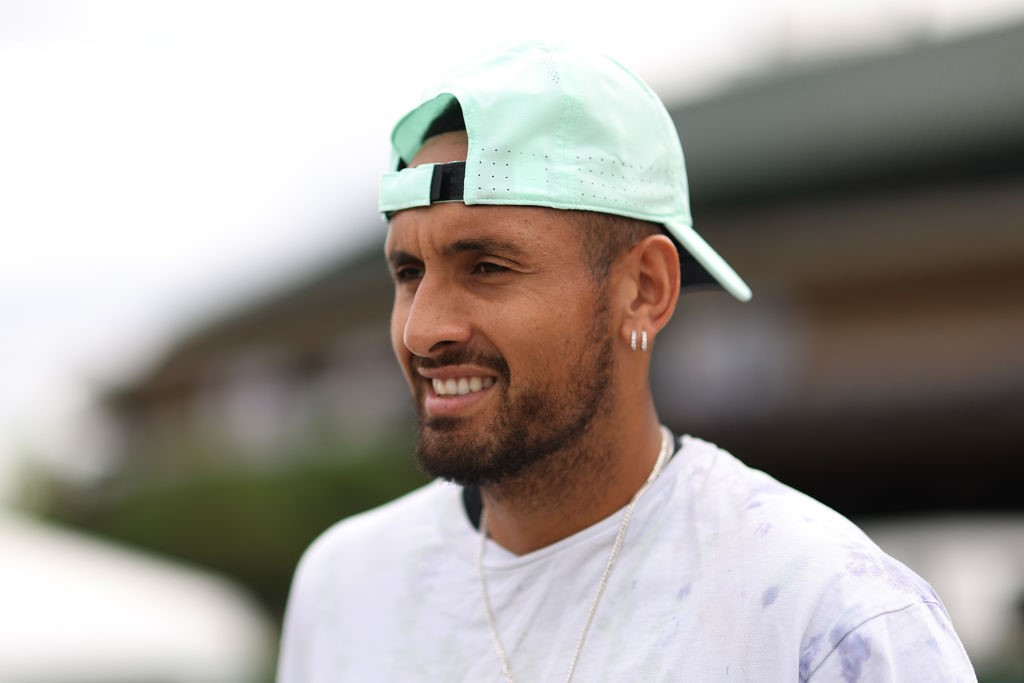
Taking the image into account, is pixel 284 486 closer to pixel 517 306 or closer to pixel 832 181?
pixel 832 181

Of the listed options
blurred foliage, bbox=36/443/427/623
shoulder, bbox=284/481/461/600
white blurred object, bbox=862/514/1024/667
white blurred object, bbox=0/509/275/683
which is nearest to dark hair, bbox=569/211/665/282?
shoulder, bbox=284/481/461/600

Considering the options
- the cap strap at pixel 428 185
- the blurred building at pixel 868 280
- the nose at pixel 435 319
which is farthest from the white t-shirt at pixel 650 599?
the blurred building at pixel 868 280

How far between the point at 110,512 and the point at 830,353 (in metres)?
8.12

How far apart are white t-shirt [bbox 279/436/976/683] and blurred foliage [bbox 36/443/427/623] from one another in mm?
7470

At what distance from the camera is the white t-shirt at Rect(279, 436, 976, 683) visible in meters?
1.83

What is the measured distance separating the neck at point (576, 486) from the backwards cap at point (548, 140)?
0.45 meters

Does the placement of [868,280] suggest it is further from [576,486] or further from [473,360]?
[473,360]

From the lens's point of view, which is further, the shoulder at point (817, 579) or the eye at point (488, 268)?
the eye at point (488, 268)

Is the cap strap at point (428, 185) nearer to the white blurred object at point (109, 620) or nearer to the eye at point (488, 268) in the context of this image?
the eye at point (488, 268)

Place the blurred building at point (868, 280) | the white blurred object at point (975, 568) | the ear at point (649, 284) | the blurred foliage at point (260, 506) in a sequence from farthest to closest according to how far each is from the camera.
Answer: the blurred foliage at point (260, 506), the blurred building at point (868, 280), the white blurred object at point (975, 568), the ear at point (649, 284)

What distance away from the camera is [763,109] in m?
10.1

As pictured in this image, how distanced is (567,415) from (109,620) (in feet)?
13.4

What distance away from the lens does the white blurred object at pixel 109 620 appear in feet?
16.7

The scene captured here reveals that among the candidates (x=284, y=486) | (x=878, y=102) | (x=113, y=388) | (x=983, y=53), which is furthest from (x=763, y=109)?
(x=113, y=388)
